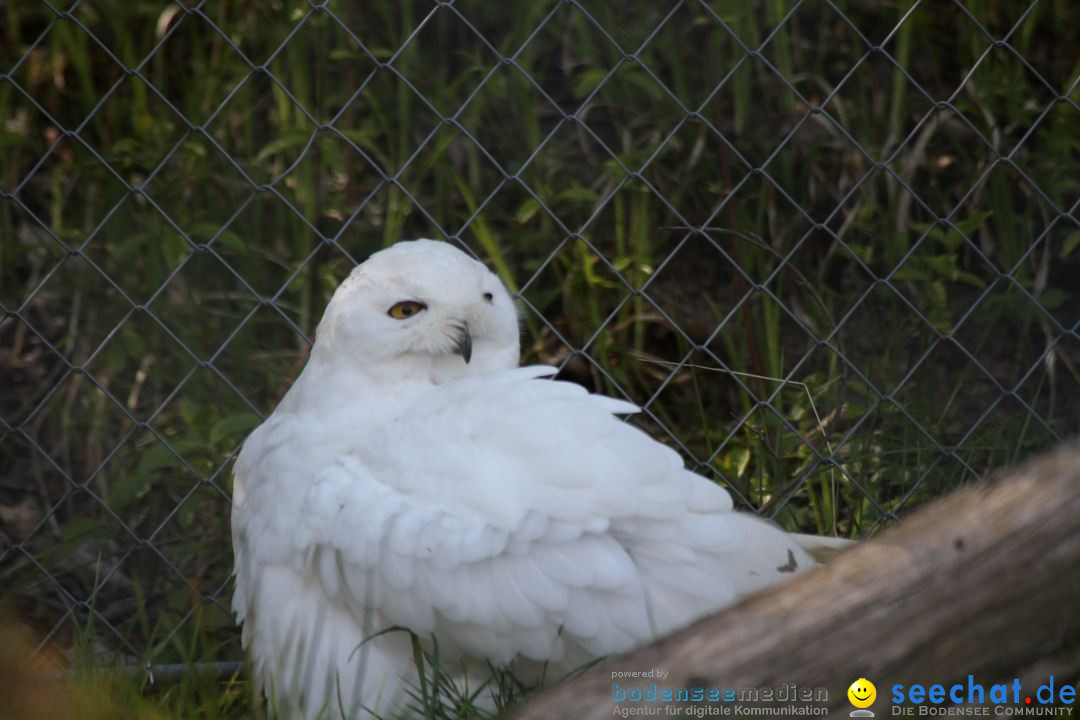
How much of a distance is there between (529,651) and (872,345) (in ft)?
6.39

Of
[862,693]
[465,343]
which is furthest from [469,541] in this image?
[862,693]

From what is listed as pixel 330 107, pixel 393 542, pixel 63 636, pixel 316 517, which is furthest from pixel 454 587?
pixel 330 107

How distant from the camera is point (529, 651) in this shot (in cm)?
230

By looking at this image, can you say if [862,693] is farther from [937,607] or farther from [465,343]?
[465,343]

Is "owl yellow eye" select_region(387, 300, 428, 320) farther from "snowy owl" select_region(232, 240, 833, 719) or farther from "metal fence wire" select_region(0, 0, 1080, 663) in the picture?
"metal fence wire" select_region(0, 0, 1080, 663)

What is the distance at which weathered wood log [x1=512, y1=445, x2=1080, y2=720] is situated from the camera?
1.61 m

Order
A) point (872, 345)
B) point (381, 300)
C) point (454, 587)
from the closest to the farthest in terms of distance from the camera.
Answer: point (454, 587), point (381, 300), point (872, 345)

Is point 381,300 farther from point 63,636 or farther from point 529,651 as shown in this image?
point 63,636

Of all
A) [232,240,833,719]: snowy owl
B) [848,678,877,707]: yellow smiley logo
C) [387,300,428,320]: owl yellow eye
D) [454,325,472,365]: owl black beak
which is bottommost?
[232,240,833,719]: snowy owl

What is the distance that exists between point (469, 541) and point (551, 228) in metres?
2.18

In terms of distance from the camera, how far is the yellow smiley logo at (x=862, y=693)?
5.38 ft

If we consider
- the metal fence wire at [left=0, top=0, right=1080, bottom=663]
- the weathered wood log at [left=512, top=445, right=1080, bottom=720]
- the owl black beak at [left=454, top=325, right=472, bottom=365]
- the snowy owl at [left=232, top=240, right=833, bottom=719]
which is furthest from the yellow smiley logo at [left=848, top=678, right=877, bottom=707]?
the metal fence wire at [left=0, top=0, right=1080, bottom=663]

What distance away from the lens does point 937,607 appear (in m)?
1.62

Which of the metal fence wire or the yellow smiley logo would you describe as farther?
the metal fence wire
